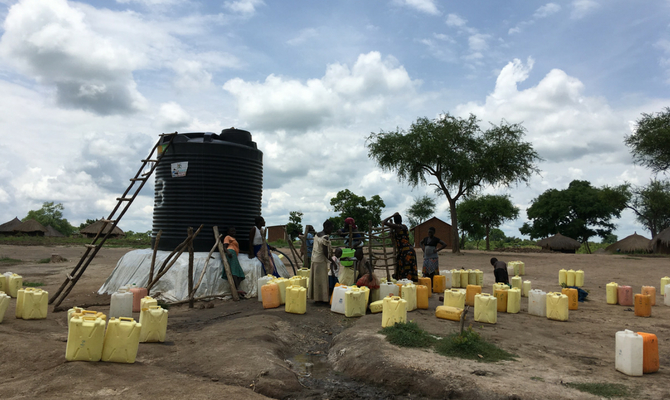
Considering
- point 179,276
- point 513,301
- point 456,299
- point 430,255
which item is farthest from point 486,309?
point 179,276

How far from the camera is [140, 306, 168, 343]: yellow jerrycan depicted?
6566 millimetres

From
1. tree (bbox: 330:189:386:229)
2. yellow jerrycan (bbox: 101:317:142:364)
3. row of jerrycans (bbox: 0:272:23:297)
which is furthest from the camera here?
tree (bbox: 330:189:386:229)

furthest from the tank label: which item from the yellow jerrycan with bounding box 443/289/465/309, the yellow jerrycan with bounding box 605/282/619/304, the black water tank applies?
the yellow jerrycan with bounding box 605/282/619/304

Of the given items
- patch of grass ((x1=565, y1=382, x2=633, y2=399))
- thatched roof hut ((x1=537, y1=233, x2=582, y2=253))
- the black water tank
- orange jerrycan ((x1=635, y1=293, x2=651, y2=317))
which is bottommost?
patch of grass ((x1=565, y1=382, x2=633, y2=399))

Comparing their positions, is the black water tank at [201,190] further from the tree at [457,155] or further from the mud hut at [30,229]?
the mud hut at [30,229]

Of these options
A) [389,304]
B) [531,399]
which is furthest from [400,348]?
[531,399]

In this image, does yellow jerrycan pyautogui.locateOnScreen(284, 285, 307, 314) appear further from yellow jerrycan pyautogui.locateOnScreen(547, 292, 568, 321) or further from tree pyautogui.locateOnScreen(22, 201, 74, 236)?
tree pyautogui.locateOnScreen(22, 201, 74, 236)

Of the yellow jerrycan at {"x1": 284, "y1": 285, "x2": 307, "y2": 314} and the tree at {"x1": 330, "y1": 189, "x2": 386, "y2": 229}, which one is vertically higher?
the tree at {"x1": 330, "y1": 189, "x2": 386, "y2": 229}

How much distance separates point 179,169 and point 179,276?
2995 mm

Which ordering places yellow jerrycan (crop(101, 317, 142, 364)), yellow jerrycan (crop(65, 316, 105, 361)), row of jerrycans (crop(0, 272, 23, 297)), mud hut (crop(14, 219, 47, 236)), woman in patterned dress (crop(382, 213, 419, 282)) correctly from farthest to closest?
mud hut (crop(14, 219, 47, 236))
woman in patterned dress (crop(382, 213, 419, 282))
row of jerrycans (crop(0, 272, 23, 297))
yellow jerrycan (crop(101, 317, 142, 364))
yellow jerrycan (crop(65, 316, 105, 361))

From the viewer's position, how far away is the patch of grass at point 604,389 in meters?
4.62

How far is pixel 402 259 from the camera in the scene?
11.4 meters

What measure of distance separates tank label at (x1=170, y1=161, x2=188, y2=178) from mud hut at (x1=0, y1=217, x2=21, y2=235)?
50388 mm

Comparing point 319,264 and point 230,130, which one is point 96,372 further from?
point 230,130
